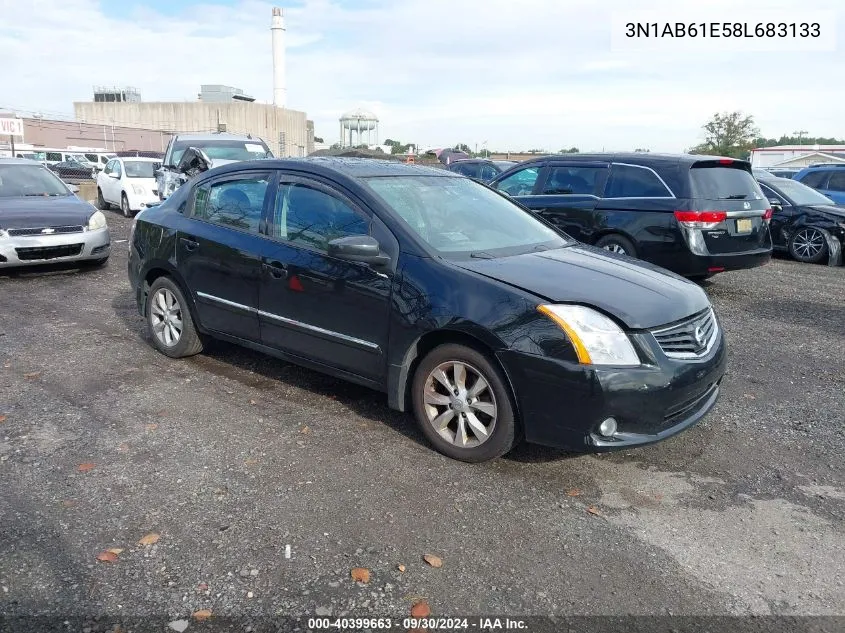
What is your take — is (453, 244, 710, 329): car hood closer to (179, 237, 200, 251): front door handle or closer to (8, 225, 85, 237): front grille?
(179, 237, 200, 251): front door handle

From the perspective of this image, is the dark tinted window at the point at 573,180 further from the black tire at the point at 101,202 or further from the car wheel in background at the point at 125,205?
the black tire at the point at 101,202

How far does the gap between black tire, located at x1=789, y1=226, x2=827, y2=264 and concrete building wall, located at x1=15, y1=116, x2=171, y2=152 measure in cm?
3663

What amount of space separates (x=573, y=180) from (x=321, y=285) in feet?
18.2

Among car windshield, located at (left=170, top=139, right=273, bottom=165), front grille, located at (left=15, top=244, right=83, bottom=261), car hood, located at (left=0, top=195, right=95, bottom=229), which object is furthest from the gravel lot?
car windshield, located at (left=170, top=139, right=273, bottom=165)

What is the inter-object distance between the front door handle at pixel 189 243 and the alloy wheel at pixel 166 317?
507 mm

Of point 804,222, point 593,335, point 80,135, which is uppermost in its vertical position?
point 80,135

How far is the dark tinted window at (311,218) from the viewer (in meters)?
4.55

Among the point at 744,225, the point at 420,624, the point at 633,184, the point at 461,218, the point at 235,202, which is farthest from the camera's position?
the point at 633,184

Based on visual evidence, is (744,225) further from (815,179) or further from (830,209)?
(815,179)

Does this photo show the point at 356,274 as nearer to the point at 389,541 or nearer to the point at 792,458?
the point at 389,541

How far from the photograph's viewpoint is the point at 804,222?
12.0 meters

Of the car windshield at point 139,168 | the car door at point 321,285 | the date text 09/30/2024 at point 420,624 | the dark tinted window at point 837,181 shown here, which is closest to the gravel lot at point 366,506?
the date text 09/30/2024 at point 420,624

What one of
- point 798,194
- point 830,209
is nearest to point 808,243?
point 830,209

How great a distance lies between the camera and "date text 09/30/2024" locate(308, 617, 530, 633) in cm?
268
